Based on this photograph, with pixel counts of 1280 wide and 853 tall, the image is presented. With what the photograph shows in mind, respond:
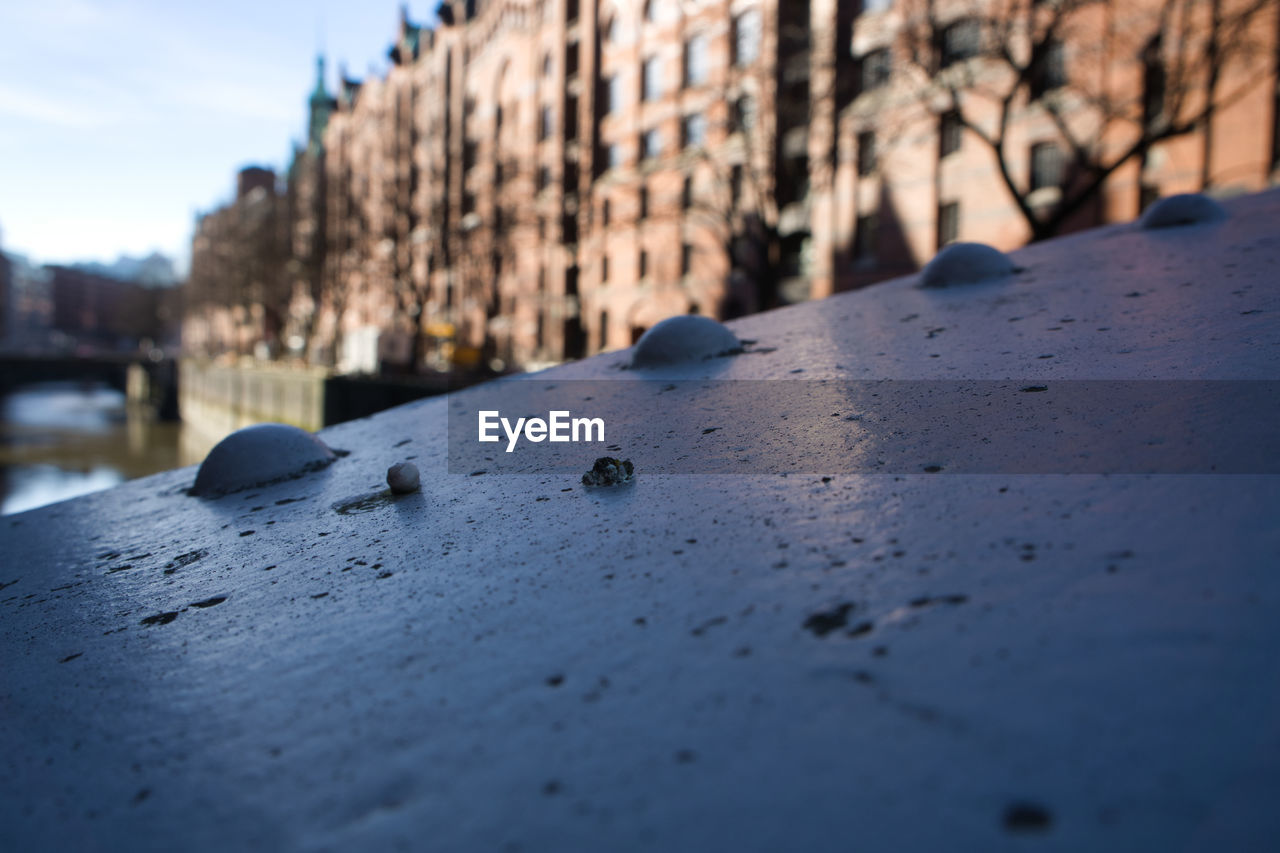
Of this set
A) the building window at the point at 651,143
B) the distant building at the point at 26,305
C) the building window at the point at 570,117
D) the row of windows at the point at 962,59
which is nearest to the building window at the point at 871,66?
the row of windows at the point at 962,59

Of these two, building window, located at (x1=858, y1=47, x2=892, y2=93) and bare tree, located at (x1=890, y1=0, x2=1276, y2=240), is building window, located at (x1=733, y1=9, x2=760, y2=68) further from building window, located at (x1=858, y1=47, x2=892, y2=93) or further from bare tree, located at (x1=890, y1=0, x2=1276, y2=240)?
bare tree, located at (x1=890, y1=0, x2=1276, y2=240)

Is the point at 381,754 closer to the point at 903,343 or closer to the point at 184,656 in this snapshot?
the point at 184,656

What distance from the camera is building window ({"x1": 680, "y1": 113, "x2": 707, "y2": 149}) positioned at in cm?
2619

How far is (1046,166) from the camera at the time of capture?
60.8ft

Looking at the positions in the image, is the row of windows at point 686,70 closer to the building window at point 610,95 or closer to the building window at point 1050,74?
the building window at point 610,95

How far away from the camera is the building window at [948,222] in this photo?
794 inches

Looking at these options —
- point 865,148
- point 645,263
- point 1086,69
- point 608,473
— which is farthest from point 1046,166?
point 608,473

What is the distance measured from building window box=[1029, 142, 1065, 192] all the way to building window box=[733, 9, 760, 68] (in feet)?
29.3

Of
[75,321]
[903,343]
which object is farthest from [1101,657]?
[75,321]

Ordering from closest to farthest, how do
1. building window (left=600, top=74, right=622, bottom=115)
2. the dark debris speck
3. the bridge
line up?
the dark debris speck < building window (left=600, top=74, right=622, bottom=115) < the bridge

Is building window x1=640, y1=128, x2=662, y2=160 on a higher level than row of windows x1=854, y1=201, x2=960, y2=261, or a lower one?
higher

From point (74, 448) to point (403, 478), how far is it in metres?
44.3

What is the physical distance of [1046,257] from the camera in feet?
17.1

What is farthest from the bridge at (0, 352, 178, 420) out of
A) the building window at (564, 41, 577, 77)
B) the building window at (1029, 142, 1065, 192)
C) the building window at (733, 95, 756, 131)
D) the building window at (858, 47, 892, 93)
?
the building window at (1029, 142, 1065, 192)
